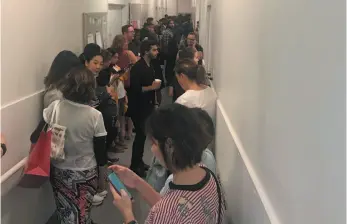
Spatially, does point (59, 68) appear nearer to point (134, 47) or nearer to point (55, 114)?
point (55, 114)

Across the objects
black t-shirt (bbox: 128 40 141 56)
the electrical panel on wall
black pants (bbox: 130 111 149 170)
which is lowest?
black pants (bbox: 130 111 149 170)

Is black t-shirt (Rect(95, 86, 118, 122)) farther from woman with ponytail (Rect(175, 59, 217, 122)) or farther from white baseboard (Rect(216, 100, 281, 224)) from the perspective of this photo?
white baseboard (Rect(216, 100, 281, 224))

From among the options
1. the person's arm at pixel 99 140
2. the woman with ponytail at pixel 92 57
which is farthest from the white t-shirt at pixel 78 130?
the woman with ponytail at pixel 92 57

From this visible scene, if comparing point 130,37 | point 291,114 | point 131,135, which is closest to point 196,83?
point 291,114

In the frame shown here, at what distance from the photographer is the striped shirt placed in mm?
1569

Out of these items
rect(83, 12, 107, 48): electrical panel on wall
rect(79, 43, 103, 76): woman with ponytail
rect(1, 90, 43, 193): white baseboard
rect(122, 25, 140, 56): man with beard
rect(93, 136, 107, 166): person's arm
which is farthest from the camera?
rect(122, 25, 140, 56): man with beard

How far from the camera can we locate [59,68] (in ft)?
11.5

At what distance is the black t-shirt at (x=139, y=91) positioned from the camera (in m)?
4.77

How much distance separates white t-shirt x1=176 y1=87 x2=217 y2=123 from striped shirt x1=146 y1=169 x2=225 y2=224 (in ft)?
5.33

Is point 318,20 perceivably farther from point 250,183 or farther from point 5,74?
point 5,74

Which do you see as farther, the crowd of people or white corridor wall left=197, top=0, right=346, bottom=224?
the crowd of people

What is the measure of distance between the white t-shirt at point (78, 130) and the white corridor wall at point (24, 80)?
251 mm

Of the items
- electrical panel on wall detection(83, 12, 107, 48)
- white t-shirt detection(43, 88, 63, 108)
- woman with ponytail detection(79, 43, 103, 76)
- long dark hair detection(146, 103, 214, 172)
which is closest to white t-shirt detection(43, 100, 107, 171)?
white t-shirt detection(43, 88, 63, 108)

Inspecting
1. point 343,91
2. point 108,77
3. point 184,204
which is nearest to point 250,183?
point 184,204
